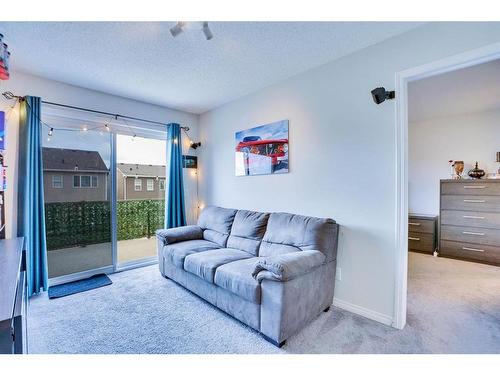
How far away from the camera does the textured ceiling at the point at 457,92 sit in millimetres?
2678

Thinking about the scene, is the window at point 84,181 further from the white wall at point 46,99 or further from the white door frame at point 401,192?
the white door frame at point 401,192

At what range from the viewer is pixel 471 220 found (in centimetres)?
381

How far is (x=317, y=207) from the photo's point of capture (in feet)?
8.76

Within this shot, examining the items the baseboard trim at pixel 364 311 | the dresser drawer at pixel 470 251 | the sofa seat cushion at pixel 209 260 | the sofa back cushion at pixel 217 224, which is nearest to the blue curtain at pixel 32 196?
the sofa seat cushion at pixel 209 260

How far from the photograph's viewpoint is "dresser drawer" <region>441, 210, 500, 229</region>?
143 inches

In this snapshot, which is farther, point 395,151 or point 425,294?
point 425,294

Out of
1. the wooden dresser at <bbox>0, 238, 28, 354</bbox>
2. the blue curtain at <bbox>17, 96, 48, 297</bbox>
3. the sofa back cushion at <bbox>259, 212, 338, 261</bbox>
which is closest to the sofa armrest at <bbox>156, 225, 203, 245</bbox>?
the sofa back cushion at <bbox>259, 212, 338, 261</bbox>

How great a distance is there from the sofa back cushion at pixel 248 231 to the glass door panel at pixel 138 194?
65.9 inches
